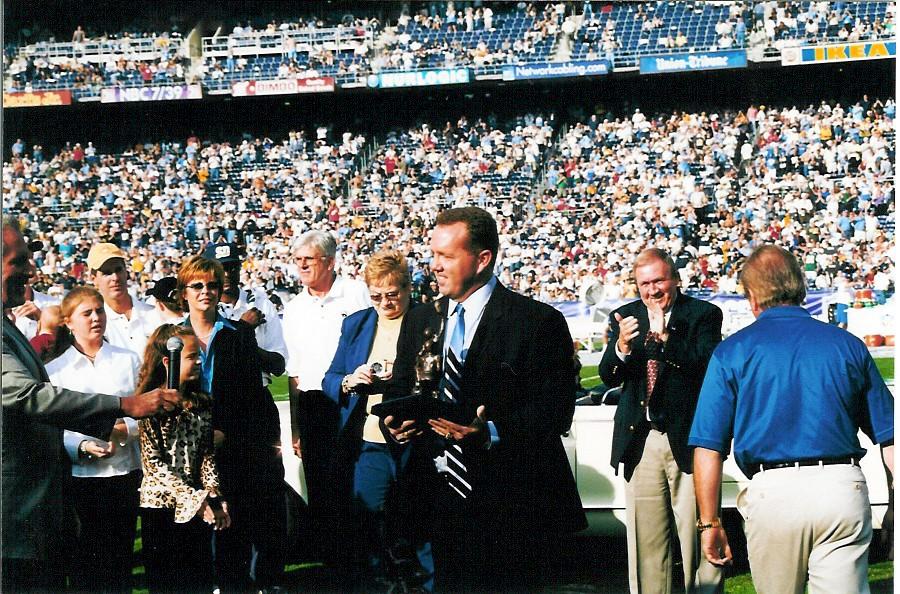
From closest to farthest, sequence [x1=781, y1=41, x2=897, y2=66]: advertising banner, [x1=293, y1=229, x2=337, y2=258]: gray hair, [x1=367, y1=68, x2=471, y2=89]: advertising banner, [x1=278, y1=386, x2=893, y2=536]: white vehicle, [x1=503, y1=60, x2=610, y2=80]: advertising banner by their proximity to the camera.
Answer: [x1=781, y1=41, x2=897, y2=66]: advertising banner
[x1=293, y1=229, x2=337, y2=258]: gray hair
[x1=278, y1=386, x2=893, y2=536]: white vehicle
[x1=367, y1=68, x2=471, y2=89]: advertising banner
[x1=503, y1=60, x2=610, y2=80]: advertising banner

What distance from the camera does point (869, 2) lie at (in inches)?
157

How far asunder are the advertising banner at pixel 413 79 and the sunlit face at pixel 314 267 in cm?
88

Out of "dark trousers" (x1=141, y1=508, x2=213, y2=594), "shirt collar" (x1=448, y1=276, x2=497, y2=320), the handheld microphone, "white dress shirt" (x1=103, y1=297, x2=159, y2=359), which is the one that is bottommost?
"dark trousers" (x1=141, y1=508, x2=213, y2=594)

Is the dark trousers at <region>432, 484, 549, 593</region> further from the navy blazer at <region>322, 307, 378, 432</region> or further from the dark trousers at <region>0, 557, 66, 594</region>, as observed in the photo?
the dark trousers at <region>0, 557, 66, 594</region>

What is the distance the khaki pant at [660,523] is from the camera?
12.4ft

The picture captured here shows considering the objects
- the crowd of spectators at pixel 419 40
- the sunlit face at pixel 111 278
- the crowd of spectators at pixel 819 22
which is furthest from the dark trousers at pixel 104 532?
the crowd of spectators at pixel 819 22

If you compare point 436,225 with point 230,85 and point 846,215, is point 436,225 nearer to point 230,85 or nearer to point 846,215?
point 230,85

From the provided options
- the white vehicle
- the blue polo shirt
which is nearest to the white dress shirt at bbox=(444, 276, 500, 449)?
the blue polo shirt

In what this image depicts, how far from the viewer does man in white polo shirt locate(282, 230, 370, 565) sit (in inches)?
157

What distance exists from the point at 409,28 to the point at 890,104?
1961 mm

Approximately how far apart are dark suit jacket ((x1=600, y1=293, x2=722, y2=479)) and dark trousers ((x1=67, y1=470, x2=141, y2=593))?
1830mm

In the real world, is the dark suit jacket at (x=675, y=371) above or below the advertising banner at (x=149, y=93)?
below

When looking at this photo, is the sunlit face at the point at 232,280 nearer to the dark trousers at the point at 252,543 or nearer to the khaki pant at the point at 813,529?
the dark trousers at the point at 252,543

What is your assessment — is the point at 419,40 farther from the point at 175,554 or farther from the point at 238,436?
the point at 175,554
